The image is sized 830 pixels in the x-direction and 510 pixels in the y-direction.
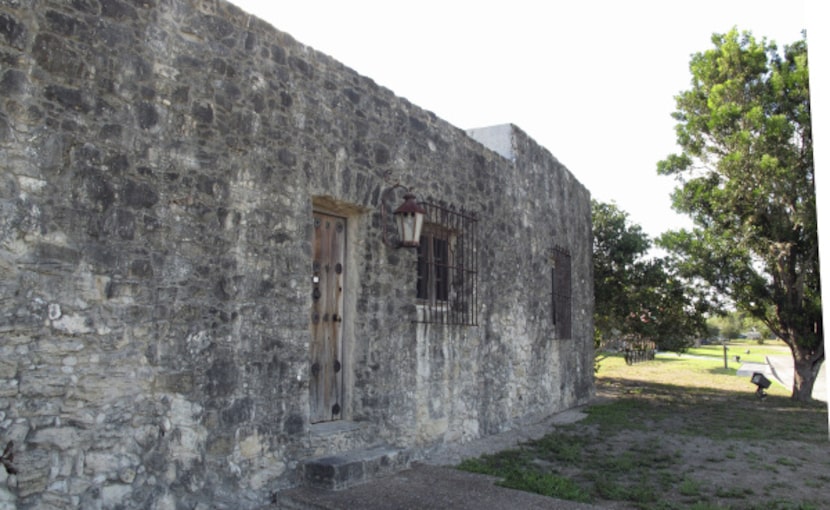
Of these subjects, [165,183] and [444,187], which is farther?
[444,187]

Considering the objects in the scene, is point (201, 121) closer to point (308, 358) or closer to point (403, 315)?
point (308, 358)

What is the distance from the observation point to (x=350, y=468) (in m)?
4.89

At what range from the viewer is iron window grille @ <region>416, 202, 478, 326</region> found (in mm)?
6879

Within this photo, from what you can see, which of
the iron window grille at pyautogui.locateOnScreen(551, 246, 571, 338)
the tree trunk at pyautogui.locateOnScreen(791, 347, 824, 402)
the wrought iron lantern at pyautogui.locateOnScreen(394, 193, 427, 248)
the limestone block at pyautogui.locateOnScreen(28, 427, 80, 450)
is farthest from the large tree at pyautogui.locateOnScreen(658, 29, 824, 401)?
the limestone block at pyautogui.locateOnScreen(28, 427, 80, 450)

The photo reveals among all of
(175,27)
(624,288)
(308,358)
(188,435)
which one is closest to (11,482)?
(188,435)

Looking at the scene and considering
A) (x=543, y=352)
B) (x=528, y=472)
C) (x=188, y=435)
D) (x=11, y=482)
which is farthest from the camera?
(x=543, y=352)

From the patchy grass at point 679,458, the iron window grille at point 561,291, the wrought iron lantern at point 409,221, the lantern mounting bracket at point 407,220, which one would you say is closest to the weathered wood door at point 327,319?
the lantern mounting bracket at point 407,220

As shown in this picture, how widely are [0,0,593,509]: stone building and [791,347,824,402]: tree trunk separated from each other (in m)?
9.82

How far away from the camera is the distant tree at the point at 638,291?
1509 cm

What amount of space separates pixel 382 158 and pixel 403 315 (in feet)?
5.08

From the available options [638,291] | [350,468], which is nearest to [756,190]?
[638,291]

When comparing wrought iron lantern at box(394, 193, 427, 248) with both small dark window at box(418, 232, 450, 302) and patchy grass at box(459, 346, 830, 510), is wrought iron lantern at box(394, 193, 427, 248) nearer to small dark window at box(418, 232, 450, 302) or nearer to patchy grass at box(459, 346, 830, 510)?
small dark window at box(418, 232, 450, 302)

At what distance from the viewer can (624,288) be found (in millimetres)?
15289

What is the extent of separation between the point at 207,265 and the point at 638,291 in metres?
12.8
